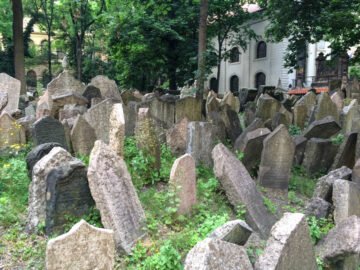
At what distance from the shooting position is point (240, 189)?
207 inches

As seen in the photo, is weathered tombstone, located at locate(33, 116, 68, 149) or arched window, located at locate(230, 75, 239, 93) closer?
weathered tombstone, located at locate(33, 116, 68, 149)

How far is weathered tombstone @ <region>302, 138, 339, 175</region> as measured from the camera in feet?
23.0

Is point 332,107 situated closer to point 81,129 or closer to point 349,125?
point 349,125

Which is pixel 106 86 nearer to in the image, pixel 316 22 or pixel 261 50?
pixel 316 22

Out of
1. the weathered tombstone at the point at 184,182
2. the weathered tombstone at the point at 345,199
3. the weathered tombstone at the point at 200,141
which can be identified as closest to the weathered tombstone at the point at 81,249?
the weathered tombstone at the point at 184,182

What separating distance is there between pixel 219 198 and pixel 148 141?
1.30 metres

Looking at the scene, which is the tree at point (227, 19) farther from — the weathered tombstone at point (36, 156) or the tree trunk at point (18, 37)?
the weathered tombstone at point (36, 156)

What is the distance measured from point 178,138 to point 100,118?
4.51 ft

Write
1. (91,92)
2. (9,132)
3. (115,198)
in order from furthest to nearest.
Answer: (91,92) → (9,132) → (115,198)

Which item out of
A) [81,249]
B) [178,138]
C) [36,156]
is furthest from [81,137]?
[81,249]

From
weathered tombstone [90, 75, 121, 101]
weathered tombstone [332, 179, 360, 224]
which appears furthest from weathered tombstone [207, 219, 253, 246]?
weathered tombstone [90, 75, 121, 101]

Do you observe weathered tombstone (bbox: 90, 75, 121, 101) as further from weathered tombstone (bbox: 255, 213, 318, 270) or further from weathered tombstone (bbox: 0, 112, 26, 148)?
weathered tombstone (bbox: 255, 213, 318, 270)

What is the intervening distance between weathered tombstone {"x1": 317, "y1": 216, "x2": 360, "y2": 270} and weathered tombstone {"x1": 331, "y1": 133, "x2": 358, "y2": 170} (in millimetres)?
2940

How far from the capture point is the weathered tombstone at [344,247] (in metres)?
3.75
